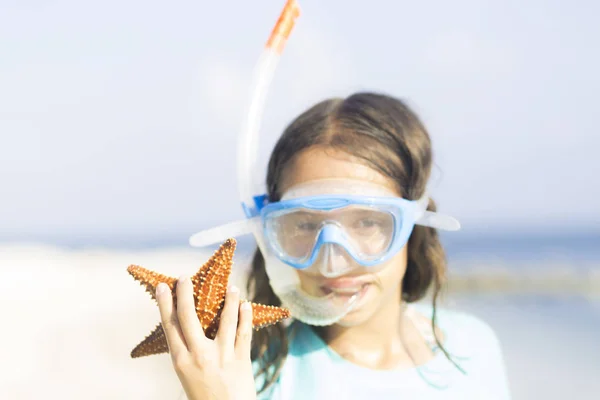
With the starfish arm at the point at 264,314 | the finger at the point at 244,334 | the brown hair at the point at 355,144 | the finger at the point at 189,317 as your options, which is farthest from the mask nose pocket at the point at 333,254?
the finger at the point at 189,317

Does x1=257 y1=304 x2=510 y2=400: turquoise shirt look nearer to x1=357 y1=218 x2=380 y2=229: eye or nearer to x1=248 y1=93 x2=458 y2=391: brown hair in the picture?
x1=248 y1=93 x2=458 y2=391: brown hair

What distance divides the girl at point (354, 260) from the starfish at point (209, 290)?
823 mm

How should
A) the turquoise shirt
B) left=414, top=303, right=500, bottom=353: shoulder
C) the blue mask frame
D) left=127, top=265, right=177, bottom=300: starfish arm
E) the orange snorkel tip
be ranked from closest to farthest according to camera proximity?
left=127, top=265, right=177, bottom=300: starfish arm, the blue mask frame, the turquoise shirt, the orange snorkel tip, left=414, top=303, right=500, bottom=353: shoulder

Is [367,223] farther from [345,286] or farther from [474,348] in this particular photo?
[474,348]

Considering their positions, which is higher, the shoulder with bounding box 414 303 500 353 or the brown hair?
the brown hair

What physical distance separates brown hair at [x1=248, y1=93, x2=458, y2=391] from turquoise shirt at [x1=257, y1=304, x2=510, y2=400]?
78 mm

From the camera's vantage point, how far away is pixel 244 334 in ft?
6.27

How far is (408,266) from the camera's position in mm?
3420

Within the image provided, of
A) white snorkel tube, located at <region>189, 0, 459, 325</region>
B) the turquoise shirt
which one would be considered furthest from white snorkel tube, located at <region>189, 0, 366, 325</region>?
the turquoise shirt

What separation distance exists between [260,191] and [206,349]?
1.28 meters

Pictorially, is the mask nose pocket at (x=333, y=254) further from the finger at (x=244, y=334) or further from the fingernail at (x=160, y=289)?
the fingernail at (x=160, y=289)

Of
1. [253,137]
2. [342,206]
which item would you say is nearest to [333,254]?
[342,206]

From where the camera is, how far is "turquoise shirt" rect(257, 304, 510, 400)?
9.39 ft

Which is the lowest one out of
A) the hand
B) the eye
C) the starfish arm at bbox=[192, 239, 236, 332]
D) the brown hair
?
the hand
